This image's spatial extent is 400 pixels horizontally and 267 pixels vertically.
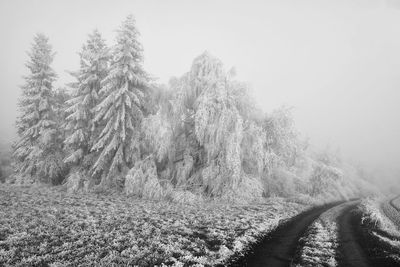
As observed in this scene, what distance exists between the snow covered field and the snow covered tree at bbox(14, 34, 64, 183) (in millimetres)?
6833

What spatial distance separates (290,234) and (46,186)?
82.7 ft

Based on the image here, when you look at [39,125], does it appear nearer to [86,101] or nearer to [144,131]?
[86,101]

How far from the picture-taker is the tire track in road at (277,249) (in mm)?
10273

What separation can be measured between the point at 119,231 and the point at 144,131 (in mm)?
13244

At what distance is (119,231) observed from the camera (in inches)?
489

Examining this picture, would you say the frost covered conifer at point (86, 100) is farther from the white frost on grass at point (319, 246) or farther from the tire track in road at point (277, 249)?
the white frost on grass at point (319, 246)

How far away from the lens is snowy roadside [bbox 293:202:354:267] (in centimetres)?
1045

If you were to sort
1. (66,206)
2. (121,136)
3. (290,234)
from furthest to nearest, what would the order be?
(121,136), (66,206), (290,234)

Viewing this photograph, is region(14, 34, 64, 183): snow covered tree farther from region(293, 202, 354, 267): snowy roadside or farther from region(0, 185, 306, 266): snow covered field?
region(293, 202, 354, 267): snowy roadside

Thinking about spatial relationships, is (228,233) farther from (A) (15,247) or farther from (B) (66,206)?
(B) (66,206)

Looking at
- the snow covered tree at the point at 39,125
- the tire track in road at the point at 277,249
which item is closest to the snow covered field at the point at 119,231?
the tire track in road at the point at 277,249

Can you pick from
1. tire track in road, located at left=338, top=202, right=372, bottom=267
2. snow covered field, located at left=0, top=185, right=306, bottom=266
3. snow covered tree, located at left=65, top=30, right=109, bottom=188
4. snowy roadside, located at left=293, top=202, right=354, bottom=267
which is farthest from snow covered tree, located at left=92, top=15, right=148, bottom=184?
tire track in road, located at left=338, top=202, right=372, bottom=267

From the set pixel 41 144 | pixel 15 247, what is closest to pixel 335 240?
pixel 15 247

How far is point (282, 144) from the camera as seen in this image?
2855cm
